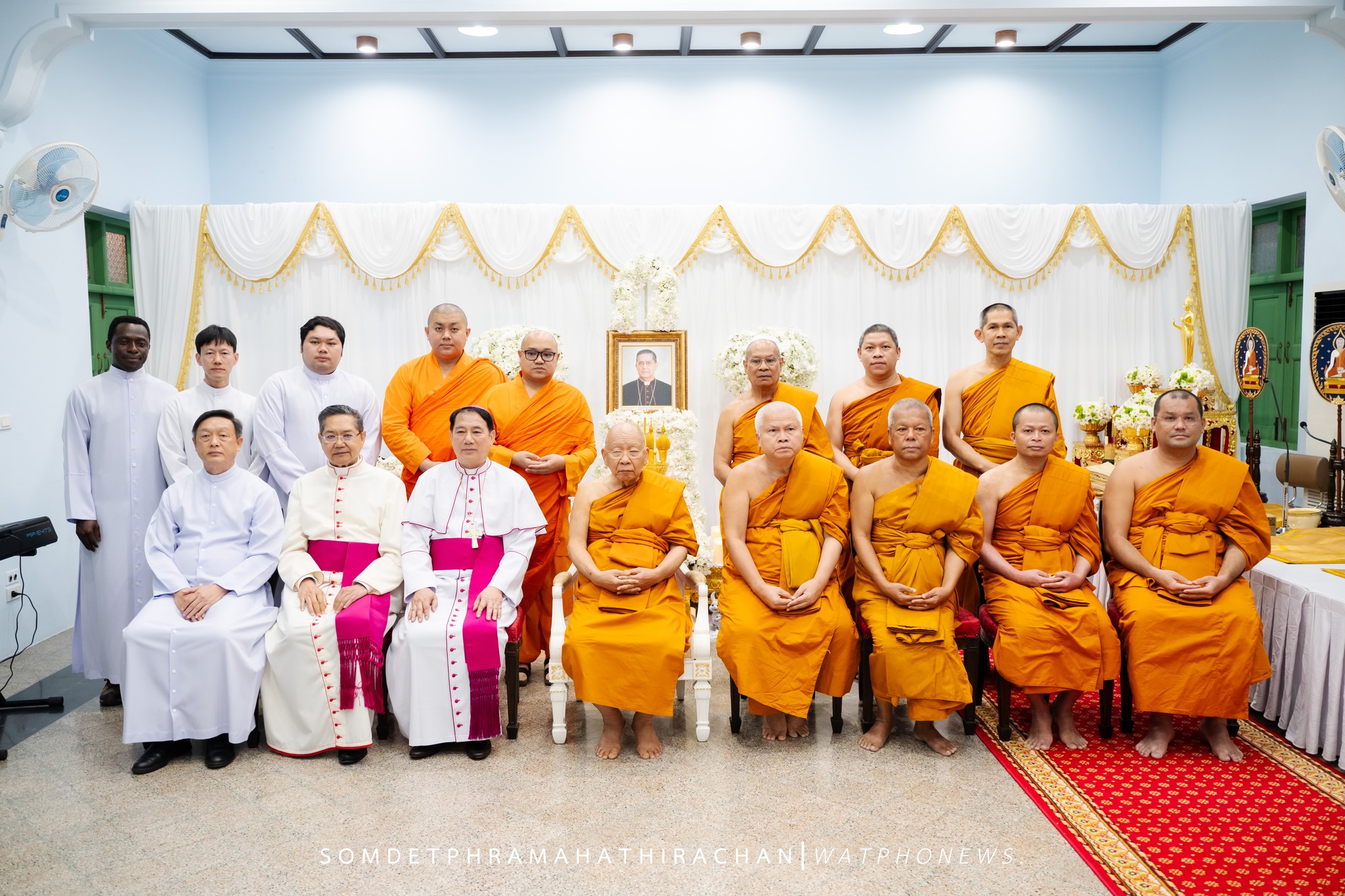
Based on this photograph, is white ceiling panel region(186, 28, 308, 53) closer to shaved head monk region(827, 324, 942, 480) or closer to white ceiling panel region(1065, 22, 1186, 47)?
shaved head monk region(827, 324, 942, 480)

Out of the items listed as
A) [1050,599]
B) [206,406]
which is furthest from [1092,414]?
[206,406]

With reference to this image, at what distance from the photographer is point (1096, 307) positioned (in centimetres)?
786

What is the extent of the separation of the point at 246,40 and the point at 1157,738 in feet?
28.1

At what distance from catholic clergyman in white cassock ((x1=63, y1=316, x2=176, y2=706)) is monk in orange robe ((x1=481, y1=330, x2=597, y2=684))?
1.76 meters

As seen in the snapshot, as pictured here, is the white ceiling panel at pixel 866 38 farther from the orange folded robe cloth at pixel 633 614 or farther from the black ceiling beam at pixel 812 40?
the orange folded robe cloth at pixel 633 614

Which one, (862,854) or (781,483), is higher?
(781,483)

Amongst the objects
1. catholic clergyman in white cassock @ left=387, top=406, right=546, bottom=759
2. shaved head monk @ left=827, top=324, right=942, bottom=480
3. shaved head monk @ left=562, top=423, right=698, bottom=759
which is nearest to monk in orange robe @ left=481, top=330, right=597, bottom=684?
catholic clergyman in white cassock @ left=387, top=406, right=546, bottom=759

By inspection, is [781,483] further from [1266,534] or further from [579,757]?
[1266,534]

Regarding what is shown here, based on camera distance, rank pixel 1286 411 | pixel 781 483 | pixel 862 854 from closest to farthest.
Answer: pixel 862 854
pixel 781 483
pixel 1286 411

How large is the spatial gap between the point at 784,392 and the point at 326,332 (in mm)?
2478

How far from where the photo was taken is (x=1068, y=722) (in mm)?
3980

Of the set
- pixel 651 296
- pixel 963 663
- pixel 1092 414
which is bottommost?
pixel 963 663

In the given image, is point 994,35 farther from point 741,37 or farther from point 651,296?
point 651,296

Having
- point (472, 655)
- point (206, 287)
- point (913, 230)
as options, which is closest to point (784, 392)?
point (472, 655)
